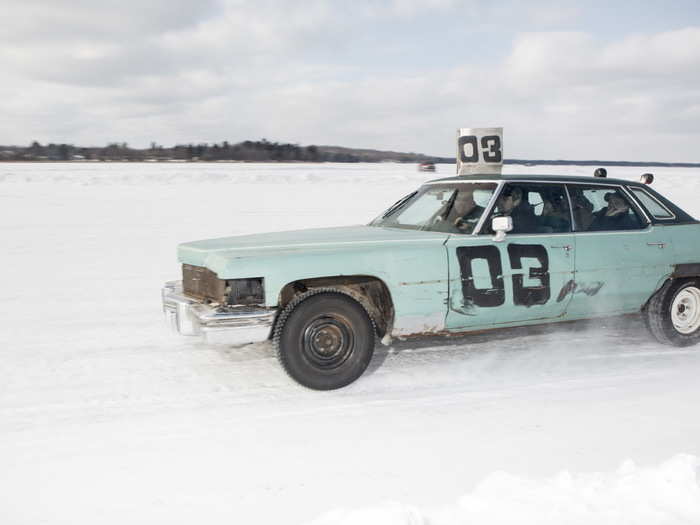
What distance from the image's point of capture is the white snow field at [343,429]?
3.22 metres

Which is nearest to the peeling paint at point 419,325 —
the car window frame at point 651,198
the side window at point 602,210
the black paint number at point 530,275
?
the black paint number at point 530,275

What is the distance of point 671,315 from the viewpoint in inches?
238

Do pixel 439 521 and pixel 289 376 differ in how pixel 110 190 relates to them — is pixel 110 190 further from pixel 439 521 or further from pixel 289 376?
pixel 439 521

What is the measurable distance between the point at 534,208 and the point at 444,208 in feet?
2.46

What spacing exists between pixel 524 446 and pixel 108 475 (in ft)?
7.65

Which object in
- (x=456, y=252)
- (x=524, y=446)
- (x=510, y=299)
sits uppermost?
(x=456, y=252)

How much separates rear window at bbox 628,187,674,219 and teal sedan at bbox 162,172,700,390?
0.04 feet

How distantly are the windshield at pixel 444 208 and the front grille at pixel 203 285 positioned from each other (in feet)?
5.95

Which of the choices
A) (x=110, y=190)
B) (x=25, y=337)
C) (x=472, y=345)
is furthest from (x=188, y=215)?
(x=472, y=345)

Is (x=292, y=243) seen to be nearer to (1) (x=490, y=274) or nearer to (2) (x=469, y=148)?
(1) (x=490, y=274)

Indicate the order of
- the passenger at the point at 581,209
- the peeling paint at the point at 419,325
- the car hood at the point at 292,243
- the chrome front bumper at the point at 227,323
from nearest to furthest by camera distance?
1. the chrome front bumper at the point at 227,323
2. the car hood at the point at 292,243
3. the peeling paint at the point at 419,325
4. the passenger at the point at 581,209

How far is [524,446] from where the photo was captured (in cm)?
392

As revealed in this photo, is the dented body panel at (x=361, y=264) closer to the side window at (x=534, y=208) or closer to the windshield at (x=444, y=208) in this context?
the windshield at (x=444, y=208)

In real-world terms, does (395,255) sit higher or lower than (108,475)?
higher
